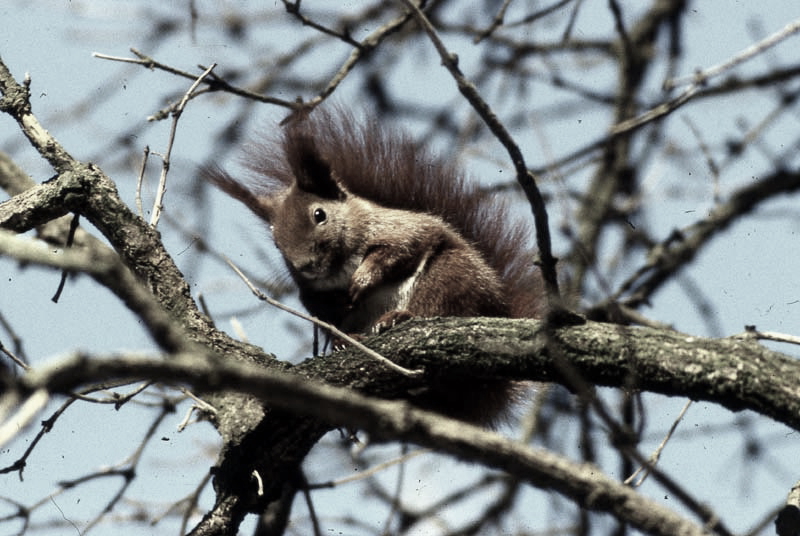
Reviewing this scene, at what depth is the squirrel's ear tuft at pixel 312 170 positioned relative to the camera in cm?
339

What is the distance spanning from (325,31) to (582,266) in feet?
4.60

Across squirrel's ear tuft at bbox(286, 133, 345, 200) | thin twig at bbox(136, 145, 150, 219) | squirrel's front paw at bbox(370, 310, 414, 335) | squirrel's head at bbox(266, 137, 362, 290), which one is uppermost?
squirrel's ear tuft at bbox(286, 133, 345, 200)

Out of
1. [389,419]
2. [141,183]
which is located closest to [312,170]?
[141,183]

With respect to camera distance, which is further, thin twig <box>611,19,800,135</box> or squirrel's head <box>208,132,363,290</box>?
squirrel's head <box>208,132,363,290</box>

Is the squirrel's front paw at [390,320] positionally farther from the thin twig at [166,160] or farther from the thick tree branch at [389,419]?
the thick tree branch at [389,419]

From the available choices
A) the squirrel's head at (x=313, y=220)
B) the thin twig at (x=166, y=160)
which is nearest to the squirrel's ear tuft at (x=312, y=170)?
the squirrel's head at (x=313, y=220)

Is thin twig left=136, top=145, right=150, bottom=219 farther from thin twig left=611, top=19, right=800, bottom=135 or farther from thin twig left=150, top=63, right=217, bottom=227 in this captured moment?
thin twig left=611, top=19, right=800, bottom=135

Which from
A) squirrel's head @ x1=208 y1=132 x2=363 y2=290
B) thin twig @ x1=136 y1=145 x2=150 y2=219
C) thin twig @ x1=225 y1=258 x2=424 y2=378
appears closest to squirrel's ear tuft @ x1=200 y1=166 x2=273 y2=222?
squirrel's head @ x1=208 y1=132 x2=363 y2=290

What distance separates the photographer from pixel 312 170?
11.3 feet

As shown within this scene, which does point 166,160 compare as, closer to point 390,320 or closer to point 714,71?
point 390,320

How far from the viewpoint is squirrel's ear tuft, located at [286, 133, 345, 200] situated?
339 cm

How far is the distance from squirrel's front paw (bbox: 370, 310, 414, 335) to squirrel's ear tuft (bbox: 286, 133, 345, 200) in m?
0.79

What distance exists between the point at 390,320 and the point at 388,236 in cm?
44

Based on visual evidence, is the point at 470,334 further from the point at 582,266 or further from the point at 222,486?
the point at 582,266
